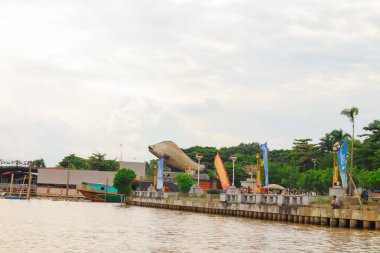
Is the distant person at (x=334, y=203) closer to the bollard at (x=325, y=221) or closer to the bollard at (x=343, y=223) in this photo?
the bollard at (x=325, y=221)

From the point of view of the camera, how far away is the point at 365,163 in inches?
4240

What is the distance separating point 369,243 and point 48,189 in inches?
4078

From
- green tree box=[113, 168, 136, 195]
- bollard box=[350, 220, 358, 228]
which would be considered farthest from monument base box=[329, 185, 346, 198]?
green tree box=[113, 168, 136, 195]

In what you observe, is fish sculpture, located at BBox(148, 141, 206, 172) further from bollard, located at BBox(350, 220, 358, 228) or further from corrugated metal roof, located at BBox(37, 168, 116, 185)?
bollard, located at BBox(350, 220, 358, 228)

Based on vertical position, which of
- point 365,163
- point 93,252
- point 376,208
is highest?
point 365,163

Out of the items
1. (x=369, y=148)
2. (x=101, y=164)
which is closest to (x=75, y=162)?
(x=101, y=164)

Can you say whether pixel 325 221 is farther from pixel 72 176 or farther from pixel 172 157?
pixel 172 157

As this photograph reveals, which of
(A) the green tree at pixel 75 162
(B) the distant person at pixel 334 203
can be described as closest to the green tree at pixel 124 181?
(A) the green tree at pixel 75 162

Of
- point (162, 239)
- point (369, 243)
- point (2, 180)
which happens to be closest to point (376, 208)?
point (369, 243)

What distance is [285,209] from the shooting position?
204 feet

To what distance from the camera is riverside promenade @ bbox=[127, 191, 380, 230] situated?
51906mm

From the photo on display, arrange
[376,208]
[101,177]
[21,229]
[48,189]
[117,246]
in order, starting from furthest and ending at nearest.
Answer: [101,177], [48,189], [376,208], [21,229], [117,246]

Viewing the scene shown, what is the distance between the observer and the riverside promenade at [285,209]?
51906mm

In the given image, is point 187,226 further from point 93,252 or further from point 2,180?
point 2,180
